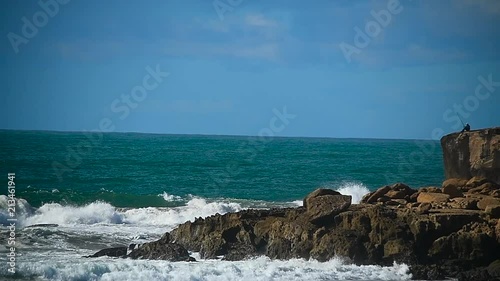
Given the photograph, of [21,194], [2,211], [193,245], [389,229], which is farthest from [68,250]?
[21,194]

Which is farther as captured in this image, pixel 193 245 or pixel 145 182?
pixel 145 182

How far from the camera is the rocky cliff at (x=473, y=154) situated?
25.2m

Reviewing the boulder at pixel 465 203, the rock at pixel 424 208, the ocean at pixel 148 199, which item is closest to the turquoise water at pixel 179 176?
the ocean at pixel 148 199

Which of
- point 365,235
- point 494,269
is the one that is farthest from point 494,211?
point 365,235

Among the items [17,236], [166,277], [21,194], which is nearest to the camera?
[166,277]

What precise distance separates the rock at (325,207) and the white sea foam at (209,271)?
1528 millimetres

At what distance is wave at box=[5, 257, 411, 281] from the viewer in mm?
17250

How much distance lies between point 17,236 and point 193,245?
619cm

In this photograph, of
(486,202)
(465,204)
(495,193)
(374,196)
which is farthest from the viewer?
(374,196)

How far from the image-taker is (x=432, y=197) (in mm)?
21578

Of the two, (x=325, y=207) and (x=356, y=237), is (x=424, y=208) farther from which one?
(x=325, y=207)

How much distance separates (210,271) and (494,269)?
7.22 m

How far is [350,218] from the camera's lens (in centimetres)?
1912

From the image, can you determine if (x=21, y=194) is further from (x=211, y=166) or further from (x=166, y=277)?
(x=211, y=166)
